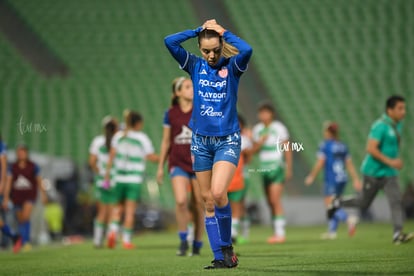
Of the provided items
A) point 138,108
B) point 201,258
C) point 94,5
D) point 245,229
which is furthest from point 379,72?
point 201,258

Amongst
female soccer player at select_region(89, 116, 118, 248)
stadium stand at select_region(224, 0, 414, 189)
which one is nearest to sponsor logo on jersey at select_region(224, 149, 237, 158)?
female soccer player at select_region(89, 116, 118, 248)

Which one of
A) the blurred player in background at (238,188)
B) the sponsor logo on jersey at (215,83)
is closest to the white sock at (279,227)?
the blurred player in background at (238,188)

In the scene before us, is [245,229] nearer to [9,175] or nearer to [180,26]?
[9,175]

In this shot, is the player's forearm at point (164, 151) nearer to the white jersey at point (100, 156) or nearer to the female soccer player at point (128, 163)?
the female soccer player at point (128, 163)

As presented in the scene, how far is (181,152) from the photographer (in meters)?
11.2

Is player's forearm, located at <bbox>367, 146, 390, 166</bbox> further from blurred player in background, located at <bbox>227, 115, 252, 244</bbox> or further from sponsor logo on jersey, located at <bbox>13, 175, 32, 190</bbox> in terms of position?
sponsor logo on jersey, located at <bbox>13, 175, 32, 190</bbox>

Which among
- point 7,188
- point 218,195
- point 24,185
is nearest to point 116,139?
point 7,188

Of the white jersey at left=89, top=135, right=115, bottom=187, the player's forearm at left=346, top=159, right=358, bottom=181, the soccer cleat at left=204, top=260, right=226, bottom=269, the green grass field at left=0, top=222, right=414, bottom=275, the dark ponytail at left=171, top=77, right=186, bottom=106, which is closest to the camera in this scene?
the green grass field at left=0, top=222, right=414, bottom=275

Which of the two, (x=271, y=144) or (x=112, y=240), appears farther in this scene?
(x=271, y=144)

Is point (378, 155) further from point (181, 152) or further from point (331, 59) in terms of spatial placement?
point (331, 59)

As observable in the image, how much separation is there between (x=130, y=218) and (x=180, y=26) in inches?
816

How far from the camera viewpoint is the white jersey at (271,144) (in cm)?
1445

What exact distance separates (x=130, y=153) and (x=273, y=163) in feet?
8.32

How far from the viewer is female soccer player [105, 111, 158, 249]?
1415 centimetres
